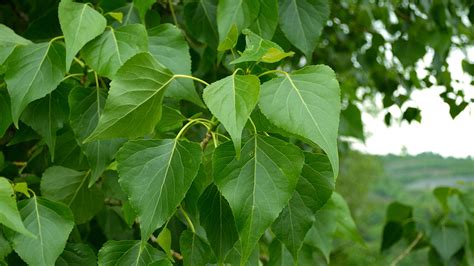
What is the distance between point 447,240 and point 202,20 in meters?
1.20

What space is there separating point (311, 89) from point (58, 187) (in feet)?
1.83

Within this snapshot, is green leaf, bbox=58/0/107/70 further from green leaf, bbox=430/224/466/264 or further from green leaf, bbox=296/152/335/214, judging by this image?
green leaf, bbox=430/224/466/264

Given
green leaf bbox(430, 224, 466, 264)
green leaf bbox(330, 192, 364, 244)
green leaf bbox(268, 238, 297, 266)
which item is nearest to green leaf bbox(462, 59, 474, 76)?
green leaf bbox(430, 224, 466, 264)

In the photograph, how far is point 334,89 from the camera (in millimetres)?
872

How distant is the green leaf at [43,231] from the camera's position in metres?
0.96

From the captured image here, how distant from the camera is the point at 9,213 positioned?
0.84m

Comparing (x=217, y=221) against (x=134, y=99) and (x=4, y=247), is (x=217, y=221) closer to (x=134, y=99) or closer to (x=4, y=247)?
(x=134, y=99)

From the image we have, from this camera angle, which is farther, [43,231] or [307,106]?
[43,231]

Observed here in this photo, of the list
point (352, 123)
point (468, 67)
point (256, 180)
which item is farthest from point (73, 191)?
point (468, 67)

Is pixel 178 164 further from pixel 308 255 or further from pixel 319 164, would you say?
pixel 308 255

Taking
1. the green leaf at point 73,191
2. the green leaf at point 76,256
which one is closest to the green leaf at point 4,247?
the green leaf at point 76,256

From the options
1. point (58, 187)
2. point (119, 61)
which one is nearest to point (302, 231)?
point (119, 61)

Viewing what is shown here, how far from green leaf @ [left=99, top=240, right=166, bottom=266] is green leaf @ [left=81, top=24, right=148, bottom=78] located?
25 cm

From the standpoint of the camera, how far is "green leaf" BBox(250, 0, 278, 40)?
1224 millimetres
